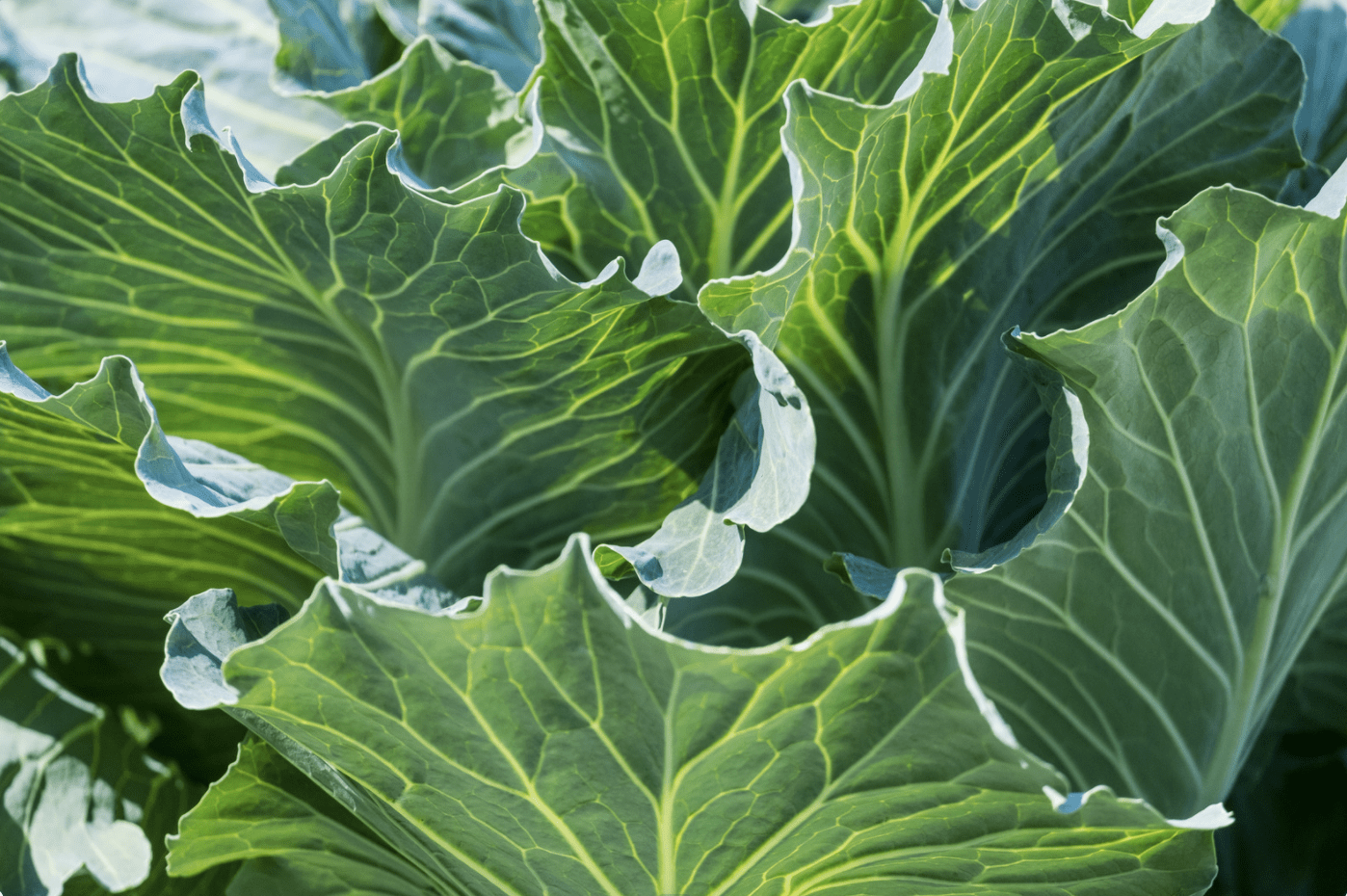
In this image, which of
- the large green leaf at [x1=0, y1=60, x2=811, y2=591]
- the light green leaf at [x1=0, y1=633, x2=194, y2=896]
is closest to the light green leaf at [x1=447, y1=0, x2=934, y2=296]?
the large green leaf at [x1=0, y1=60, x2=811, y2=591]

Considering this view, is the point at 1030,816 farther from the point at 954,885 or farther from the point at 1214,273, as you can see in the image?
the point at 1214,273

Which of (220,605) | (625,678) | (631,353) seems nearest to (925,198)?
(631,353)

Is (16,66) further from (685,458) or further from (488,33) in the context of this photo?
(685,458)

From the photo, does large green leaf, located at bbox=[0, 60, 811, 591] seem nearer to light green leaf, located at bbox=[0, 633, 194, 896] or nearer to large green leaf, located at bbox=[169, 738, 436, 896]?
large green leaf, located at bbox=[169, 738, 436, 896]

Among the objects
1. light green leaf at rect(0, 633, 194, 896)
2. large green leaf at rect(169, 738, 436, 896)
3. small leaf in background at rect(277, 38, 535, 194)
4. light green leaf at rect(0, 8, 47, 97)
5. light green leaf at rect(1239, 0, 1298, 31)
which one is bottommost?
light green leaf at rect(0, 633, 194, 896)

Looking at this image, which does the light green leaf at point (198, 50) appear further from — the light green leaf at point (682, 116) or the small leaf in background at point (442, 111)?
the light green leaf at point (682, 116)

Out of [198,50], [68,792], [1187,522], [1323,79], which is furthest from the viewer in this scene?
[198,50]

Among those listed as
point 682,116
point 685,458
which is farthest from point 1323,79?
point 685,458
